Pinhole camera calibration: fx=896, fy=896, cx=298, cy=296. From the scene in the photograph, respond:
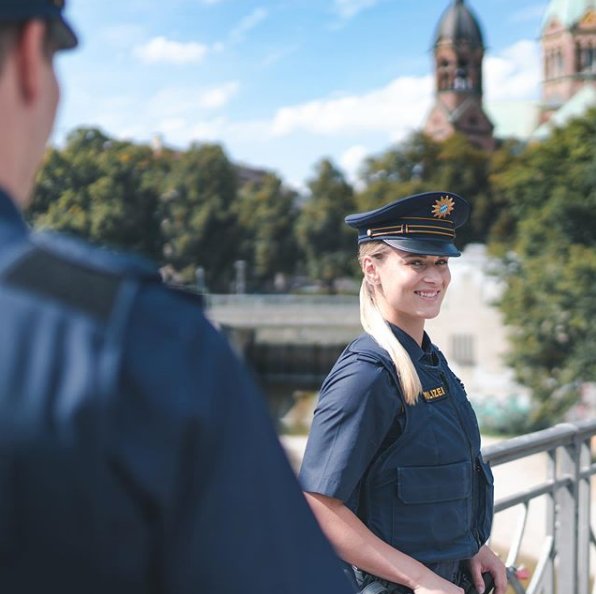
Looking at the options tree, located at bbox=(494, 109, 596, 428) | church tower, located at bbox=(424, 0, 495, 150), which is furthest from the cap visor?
church tower, located at bbox=(424, 0, 495, 150)

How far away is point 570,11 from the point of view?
69625 millimetres

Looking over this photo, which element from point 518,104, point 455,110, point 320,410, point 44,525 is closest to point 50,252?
point 44,525

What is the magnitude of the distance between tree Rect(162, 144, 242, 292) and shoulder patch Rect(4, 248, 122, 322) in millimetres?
46822

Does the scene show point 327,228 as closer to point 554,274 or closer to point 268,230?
point 268,230

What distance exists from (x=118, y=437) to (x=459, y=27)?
72.9 m

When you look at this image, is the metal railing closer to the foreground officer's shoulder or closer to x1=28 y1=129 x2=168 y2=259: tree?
the foreground officer's shoulder

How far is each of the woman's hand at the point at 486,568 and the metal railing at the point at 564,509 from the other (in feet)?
3.78

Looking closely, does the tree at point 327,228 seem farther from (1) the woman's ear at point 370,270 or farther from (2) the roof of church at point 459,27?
(1) the woman's ear at point 370,270

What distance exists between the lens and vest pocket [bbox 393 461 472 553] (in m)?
2.12

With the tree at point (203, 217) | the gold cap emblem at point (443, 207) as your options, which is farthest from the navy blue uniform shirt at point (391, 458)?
the tree at point (203, 217)

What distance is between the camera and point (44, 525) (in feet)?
2.23

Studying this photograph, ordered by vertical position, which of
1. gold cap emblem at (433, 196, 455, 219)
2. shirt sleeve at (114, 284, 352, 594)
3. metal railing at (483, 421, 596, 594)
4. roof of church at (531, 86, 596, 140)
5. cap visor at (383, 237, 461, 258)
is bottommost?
metal railing at (483, 421, 596, 594)

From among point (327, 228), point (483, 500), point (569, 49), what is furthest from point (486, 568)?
point (569, 49)

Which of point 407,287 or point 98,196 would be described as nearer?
point 407,287
